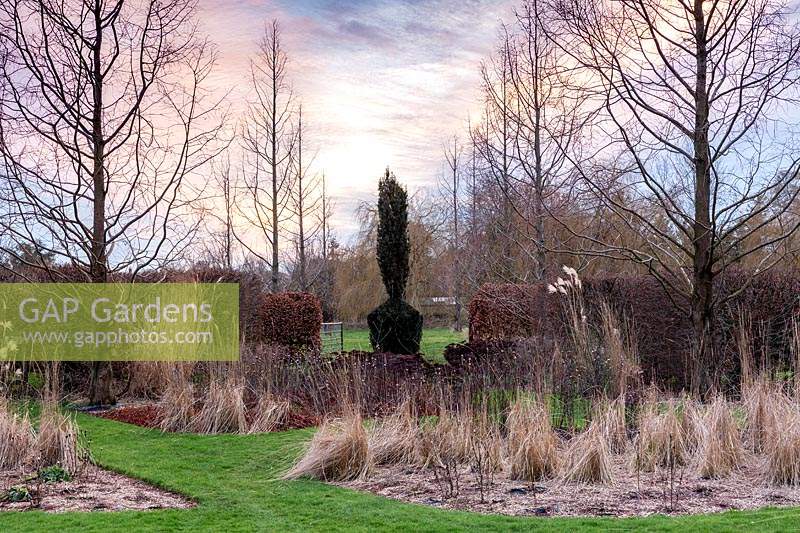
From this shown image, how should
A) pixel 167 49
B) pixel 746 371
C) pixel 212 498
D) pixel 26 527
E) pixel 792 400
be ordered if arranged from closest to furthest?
pixel 26 527 → pixel 212 498 → pixel 792 400 → pixel 746 371 → pixel 167 49

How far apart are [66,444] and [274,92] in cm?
1206

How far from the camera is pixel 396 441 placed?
17.3ft

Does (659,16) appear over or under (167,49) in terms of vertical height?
under

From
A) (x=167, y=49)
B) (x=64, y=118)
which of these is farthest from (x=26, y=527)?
(x=167, y=49)

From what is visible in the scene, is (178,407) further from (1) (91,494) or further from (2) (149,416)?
(1) (91,494)

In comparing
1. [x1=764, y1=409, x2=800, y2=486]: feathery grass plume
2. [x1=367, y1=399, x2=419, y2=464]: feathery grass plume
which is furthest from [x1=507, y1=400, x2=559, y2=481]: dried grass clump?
[x1=764, y1=409, x2=800, y2=486]: feathery grass plume

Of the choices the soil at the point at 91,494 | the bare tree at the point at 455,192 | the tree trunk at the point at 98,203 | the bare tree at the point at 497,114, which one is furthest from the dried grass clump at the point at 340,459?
the bare tree at the point at 455,192

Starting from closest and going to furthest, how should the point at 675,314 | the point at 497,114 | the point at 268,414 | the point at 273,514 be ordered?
1. the point at 273,514
2. the point at 268,414
3. the point at 675,314
4. the point at 497,114

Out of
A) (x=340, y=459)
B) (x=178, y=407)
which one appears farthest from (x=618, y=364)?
(x=178, y=407)

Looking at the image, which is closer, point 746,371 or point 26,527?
point 26,527

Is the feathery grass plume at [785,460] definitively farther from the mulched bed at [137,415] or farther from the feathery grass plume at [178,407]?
the mulched bed at [137,415]

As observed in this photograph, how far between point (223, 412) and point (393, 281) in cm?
748

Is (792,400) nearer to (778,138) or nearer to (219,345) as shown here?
(778,138)

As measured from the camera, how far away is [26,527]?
3.96 metres
